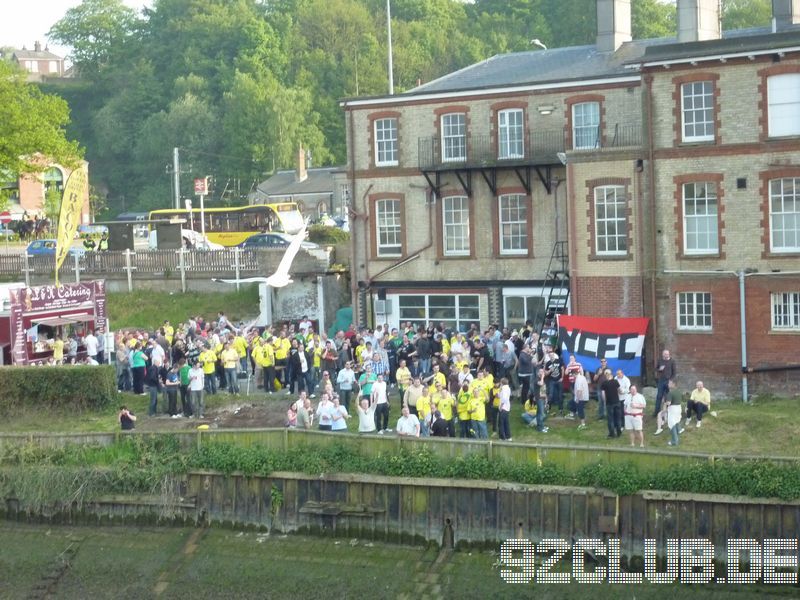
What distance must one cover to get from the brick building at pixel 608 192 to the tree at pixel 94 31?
82.0 meters

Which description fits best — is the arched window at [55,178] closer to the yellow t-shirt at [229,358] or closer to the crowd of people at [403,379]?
the crowd of people at [403,379]

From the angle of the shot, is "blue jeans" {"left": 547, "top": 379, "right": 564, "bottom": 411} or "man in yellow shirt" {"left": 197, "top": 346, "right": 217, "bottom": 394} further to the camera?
"man in yellow shirt" {"left": 197, "top": 346, "right": 217, "bottom": 394}

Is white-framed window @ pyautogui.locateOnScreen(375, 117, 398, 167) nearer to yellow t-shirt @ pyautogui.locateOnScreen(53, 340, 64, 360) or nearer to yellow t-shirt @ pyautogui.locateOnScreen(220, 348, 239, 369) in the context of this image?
yellow t-shirt @ pyautogui.locateOnScreen(220, 348, 239, 369)

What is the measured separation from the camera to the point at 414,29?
112750 mm

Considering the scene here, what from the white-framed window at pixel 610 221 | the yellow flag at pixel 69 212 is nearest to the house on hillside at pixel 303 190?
the yellow flag at pixel 69 212

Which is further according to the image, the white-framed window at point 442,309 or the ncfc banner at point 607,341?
the white-framed window at point 442,309

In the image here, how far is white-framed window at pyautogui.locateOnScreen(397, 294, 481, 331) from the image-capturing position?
43.4m

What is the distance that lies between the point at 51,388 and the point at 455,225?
1450 centimetres

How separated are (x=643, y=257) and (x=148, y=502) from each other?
14465 mm

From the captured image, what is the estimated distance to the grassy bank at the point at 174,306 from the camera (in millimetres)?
48875

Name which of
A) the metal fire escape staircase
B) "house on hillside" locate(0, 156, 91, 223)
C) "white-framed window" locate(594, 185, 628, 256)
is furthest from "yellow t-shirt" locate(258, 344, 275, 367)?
"house on hillside" locate(0, 156, 91, 223)

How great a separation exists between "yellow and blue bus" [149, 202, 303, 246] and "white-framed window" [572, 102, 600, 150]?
30369mm

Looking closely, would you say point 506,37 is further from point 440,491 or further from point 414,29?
point 440,491

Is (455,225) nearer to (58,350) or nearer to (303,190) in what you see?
(58,350)
